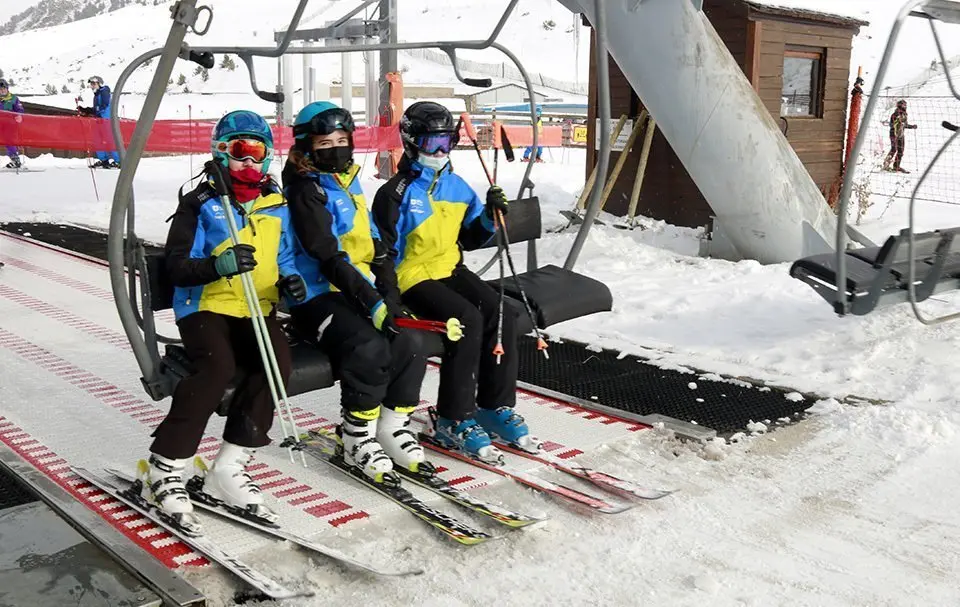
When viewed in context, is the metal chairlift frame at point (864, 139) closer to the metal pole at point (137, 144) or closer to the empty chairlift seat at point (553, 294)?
the empty chairlift seat at point (553, 294)

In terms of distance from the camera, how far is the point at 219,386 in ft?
10.2

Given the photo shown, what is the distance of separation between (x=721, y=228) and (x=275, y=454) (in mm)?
4937

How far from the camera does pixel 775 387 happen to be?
4828 millimetres

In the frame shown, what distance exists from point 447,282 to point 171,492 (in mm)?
1380

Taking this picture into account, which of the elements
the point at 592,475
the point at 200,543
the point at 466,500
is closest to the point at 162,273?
the point at 200,543

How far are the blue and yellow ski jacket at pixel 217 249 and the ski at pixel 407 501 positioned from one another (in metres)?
0.70

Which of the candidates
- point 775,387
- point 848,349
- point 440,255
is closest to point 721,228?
point 848,349

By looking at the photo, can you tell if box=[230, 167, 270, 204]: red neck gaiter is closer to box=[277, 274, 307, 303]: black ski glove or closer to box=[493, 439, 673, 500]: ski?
box=[277, 274, 307, 303]: black ski glove

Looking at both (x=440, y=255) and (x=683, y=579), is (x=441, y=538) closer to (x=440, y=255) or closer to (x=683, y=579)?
(x=683, y=579)

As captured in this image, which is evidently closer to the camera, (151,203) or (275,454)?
(275,454)

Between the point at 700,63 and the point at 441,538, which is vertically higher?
the point at 700,63

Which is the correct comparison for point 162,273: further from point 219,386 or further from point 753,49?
point 753,49

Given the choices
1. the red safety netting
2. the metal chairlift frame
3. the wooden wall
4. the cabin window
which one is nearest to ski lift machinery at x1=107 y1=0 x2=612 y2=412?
the metal chairlift frame

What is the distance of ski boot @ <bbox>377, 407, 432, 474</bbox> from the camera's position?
3598mm
